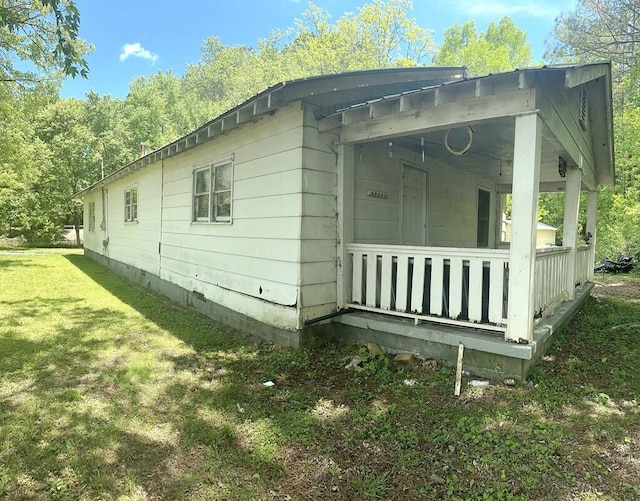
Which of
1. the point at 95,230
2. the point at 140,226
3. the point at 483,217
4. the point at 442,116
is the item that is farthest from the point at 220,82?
the point at 442,116

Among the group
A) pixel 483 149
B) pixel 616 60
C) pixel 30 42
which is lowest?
pixel 483 149

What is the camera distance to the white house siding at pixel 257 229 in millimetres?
4762

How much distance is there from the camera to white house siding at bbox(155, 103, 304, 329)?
4762mm

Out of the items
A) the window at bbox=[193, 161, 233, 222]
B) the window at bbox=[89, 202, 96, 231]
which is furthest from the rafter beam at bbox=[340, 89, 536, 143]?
the window at bbox=[89, 202, 96, 231]

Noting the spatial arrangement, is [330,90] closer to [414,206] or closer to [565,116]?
[565,116]

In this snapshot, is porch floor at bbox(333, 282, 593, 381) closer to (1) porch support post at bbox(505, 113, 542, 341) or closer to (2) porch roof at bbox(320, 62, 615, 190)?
(1) porch support post at bbox(505, 113, 542, 341)

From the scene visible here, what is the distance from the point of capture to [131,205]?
1151cm

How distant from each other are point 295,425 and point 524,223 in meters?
2.60

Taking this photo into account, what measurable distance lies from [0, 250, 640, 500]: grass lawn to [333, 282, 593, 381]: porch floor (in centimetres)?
19

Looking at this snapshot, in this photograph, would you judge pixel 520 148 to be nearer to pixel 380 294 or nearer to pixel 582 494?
pixel 380 294

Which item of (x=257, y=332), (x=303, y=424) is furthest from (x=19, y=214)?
(x=303, y=424)

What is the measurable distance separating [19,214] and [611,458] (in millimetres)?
30286

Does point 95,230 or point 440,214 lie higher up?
point 440,214

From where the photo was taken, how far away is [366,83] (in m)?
4.87
